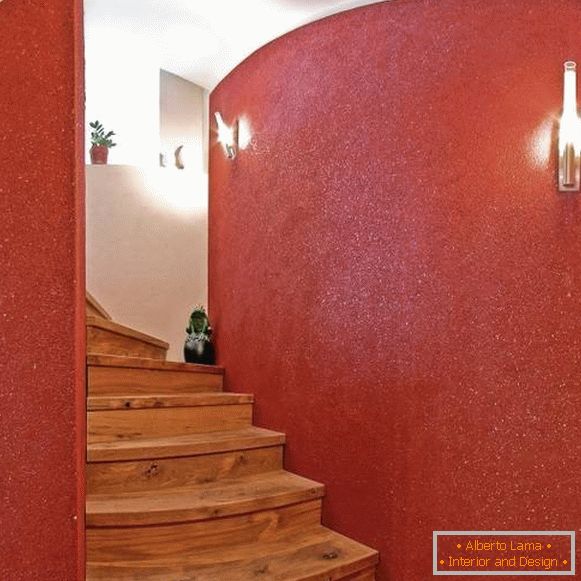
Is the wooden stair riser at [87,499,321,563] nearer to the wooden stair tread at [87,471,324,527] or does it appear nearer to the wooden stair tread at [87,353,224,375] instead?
the wooden stair tread at [87,471,324,527]

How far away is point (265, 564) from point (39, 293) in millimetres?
1341

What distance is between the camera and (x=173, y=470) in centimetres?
227

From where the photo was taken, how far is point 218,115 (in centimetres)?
332

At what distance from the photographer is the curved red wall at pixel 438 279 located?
207 centimetres

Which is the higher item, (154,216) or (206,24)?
(206,24)

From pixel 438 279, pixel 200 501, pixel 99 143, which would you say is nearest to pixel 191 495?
pixel 200 501

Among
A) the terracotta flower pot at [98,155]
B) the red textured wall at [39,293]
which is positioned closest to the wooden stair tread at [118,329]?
the terracotta flower pot at [98,155]

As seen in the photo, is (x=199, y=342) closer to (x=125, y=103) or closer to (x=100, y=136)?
(x=100, y=136)

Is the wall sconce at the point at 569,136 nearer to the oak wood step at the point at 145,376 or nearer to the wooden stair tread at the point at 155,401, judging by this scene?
the wooden stair tread at the point at 155,401

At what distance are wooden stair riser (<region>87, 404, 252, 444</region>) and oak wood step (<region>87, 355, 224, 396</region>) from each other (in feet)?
0.82

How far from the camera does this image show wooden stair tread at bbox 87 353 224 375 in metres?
2.57

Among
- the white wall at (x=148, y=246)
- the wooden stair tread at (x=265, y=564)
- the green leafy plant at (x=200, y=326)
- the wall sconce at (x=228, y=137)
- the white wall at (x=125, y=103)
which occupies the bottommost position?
the wooden stair tread at (x=265, y=564)

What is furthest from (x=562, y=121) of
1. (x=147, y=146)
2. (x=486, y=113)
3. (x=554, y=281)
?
(x=147, y=146)

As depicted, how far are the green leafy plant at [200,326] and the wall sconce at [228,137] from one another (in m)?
0.92
